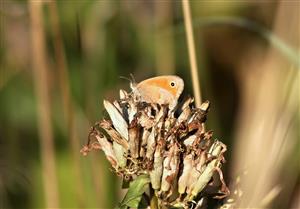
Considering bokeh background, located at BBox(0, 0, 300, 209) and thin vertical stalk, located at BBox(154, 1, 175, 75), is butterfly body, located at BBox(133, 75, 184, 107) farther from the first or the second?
thin vertical stalk, located at BBox(154, 1, 175, 75)

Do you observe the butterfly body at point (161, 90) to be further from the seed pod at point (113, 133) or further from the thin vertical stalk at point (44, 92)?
the thin vertical stalk at point (44, 92)

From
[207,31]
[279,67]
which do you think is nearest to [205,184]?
[279,67]

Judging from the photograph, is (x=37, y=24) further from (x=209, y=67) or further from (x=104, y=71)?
(x=209, y=67)

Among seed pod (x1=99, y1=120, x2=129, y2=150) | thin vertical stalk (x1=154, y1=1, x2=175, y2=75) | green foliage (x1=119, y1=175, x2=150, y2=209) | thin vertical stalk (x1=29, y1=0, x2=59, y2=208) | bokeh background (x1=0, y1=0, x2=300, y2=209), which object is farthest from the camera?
thin vertical stalk (x1=154, y1=1, x2=175, y2=75)

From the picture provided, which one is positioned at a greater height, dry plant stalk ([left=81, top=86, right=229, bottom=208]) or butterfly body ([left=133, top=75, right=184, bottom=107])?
butterfly body ([left=133, top=75, right=184, bottom=107])

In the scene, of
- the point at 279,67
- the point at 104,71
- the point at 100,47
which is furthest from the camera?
the point at 100,47

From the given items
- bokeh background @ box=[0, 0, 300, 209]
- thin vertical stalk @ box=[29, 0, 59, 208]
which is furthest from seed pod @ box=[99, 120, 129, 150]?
thin vertical stalk @ box=[29, 0, 59, 208]
